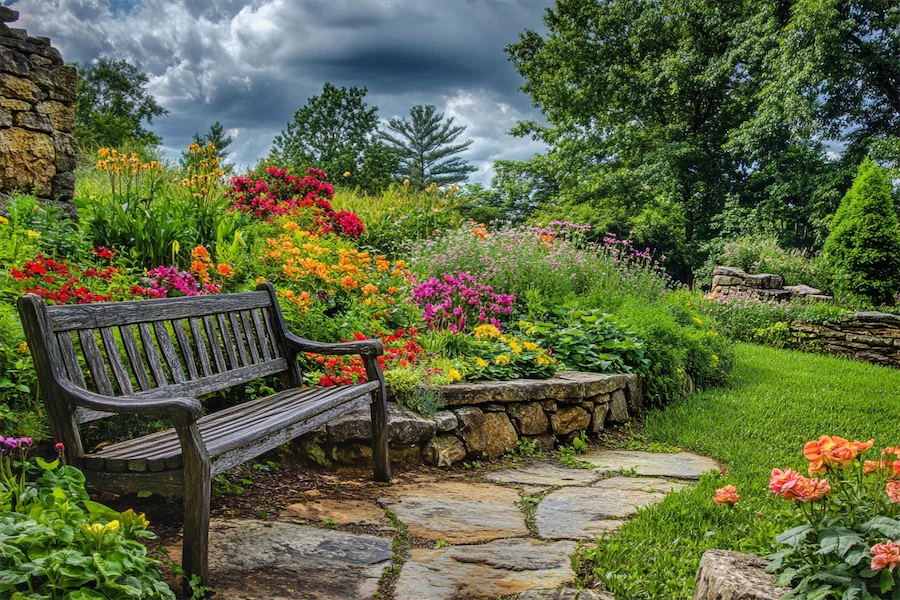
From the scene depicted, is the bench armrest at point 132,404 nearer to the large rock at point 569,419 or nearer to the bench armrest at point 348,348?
the bench armrest at point 348,348

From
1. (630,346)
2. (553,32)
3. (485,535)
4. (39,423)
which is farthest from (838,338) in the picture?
(553,32)

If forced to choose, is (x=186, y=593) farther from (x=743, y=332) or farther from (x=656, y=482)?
(x=743, y=332)

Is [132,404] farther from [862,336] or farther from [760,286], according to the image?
[760,286]

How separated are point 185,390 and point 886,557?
8.63 feet

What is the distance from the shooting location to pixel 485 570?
95.5 inches

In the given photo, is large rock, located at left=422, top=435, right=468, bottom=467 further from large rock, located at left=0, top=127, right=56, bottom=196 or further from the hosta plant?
large rock, located at left=0, top=127, right=56, bottom=196

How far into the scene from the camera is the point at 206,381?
3.09 m

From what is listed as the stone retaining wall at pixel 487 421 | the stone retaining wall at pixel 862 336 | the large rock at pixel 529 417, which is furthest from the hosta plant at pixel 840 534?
Answer: the stone retaining wall at pixel 862 336

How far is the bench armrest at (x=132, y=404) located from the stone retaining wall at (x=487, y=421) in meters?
1.51

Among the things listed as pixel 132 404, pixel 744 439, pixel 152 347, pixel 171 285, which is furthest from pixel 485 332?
pixel 132 404

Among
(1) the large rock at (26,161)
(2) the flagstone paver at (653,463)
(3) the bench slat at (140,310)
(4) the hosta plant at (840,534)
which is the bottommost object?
(2) the flagstone paver at (653,463)

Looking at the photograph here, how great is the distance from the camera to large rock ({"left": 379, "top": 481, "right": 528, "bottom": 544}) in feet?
9.30

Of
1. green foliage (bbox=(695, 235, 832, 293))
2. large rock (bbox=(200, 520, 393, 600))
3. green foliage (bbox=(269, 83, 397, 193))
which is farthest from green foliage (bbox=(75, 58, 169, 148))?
large rock (bbox=(200, 520, 393, 600))

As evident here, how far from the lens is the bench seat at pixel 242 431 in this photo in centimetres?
225
